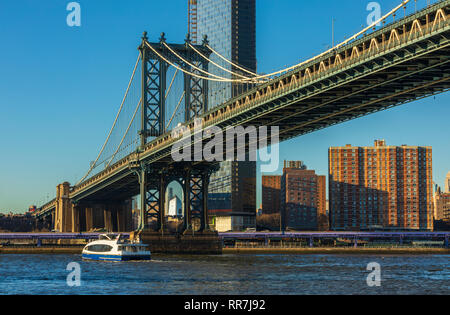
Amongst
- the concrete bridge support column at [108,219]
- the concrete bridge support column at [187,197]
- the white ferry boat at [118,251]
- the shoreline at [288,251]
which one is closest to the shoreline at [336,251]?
the shoreline at [288,251]

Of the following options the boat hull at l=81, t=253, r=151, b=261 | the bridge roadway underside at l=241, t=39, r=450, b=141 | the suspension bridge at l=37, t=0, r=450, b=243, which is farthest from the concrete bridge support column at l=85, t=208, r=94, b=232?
the bridge roadway underside at l=241, t=39, r=450, b=141

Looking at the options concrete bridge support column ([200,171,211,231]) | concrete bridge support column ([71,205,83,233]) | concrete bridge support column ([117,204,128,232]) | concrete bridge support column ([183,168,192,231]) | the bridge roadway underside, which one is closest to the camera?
the bridge roadway underside

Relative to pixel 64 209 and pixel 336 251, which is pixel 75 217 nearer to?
pixel 64 209

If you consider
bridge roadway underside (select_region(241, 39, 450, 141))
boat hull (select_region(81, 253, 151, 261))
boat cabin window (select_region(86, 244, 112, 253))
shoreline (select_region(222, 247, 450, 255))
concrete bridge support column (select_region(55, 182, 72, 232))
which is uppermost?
bridge roadway underside (select_region(241, 39, 450, 141))

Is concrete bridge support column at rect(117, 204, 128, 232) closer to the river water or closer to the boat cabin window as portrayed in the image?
the boat cabin window

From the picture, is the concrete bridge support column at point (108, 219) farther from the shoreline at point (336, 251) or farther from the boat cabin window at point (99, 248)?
the boat cabin window at point (99, 248)

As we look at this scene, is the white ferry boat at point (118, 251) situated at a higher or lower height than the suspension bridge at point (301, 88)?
lower

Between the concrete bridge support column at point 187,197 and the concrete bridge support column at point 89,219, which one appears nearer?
the concrete bridge support column at point 187,197

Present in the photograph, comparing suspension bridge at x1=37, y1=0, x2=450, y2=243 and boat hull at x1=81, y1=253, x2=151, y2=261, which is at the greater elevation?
suspension bridge at x1=37, y1=0, x2=450, y2=243

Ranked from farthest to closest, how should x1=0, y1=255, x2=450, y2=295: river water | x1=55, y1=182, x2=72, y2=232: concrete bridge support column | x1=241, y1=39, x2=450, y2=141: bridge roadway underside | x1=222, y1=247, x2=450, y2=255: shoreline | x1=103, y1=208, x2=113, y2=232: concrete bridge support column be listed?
1. x1=103, y1=208, x2=113, y2=232: concrete bridge support column
2. x1=55, y1=182, x2=72, y2=232: concrete bridge support column
3. x1=222, y1=247, x2=450, y2=255: shoreline
4. x1=241, y1=39, x2=450, y2=141: bridge roadway underside
5. x1=0, y1=255, x2=450, y2=295: river water

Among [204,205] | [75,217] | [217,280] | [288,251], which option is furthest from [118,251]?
[75,217]
